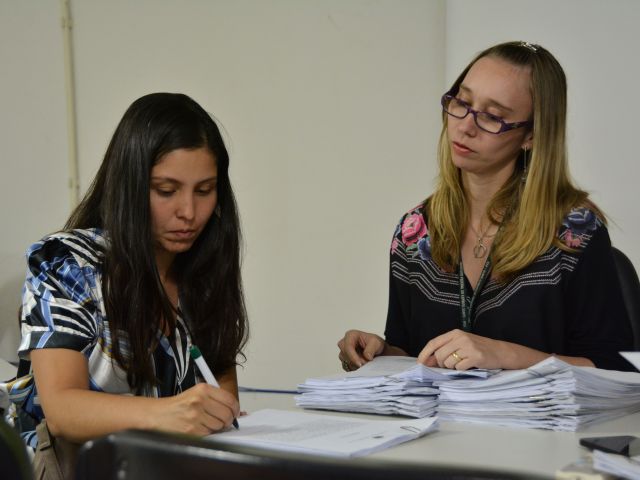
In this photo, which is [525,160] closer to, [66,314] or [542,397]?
[542,397]

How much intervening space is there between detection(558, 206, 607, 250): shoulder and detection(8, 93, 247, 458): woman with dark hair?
0.78m

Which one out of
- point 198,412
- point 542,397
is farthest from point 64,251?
point 542,397

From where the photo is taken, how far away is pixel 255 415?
1494 mm

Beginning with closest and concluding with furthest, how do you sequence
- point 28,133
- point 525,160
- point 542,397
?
1. point 542,397
2. point 525,160
3. point 28,133

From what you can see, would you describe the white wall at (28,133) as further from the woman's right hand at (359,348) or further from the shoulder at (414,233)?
the woman's right hand at (359,348)

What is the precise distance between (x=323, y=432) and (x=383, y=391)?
0.22 m

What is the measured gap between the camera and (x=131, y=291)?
162cm

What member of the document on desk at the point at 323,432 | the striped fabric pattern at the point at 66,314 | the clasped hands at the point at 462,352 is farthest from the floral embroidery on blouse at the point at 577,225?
the striped fabric pattern at the point at 66,314

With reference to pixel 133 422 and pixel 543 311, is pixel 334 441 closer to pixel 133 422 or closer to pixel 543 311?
pixel 133 422

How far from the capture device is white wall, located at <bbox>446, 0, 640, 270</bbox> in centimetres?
280

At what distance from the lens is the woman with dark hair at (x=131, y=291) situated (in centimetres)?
149

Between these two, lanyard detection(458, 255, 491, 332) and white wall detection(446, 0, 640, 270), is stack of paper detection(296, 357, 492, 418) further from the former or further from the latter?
white wall detection(446, 0, 640, 270)

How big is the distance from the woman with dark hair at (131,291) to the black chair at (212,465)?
0.71 metres

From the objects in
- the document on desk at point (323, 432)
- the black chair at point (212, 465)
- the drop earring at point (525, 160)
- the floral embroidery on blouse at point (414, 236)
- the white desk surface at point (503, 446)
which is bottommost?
the white desk surface at point (503, 446)
